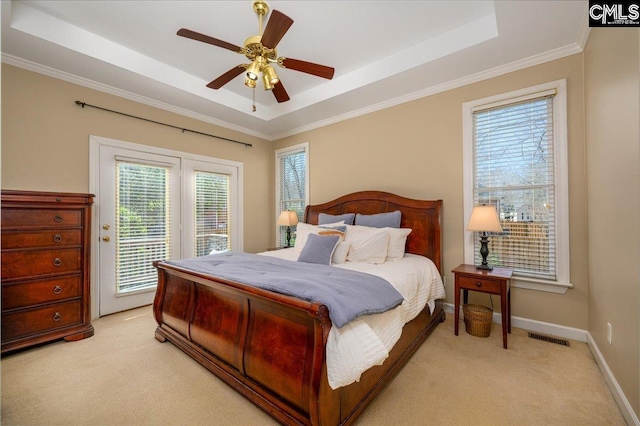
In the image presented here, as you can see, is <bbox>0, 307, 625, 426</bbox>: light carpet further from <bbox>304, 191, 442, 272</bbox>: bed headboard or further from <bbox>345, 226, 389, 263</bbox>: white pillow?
<bbox>304, 191, 442, 272</bbox>: bed headboard

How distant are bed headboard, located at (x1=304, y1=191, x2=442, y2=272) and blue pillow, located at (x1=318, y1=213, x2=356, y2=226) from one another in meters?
0.20

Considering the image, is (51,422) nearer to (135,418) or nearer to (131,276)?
(135,418)

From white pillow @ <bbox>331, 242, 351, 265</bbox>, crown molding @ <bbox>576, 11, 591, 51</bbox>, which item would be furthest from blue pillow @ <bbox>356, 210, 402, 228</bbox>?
crown molding @ <bbox>576, 11, 591, 51</bbox>

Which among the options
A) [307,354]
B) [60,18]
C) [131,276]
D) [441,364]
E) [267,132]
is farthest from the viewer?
[267,132]

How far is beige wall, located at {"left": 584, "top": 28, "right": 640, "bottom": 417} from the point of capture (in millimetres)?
1469

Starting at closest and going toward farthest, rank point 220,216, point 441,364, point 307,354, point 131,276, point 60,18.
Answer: point 307,354, point 441,364, point 60,18, point 131,276, point 220,216

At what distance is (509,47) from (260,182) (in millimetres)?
3995

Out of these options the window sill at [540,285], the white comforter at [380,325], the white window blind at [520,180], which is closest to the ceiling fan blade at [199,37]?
the white comforter at [380,325]

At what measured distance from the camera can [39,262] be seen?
2.42 meters

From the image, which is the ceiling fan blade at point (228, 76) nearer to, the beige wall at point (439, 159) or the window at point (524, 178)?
the beige wall at point (439, 159)

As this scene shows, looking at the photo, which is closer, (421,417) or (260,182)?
(421,417)

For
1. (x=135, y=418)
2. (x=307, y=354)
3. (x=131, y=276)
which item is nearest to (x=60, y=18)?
(x=131, y=276)

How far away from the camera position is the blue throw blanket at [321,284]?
4.53ft

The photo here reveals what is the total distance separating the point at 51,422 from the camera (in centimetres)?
155
